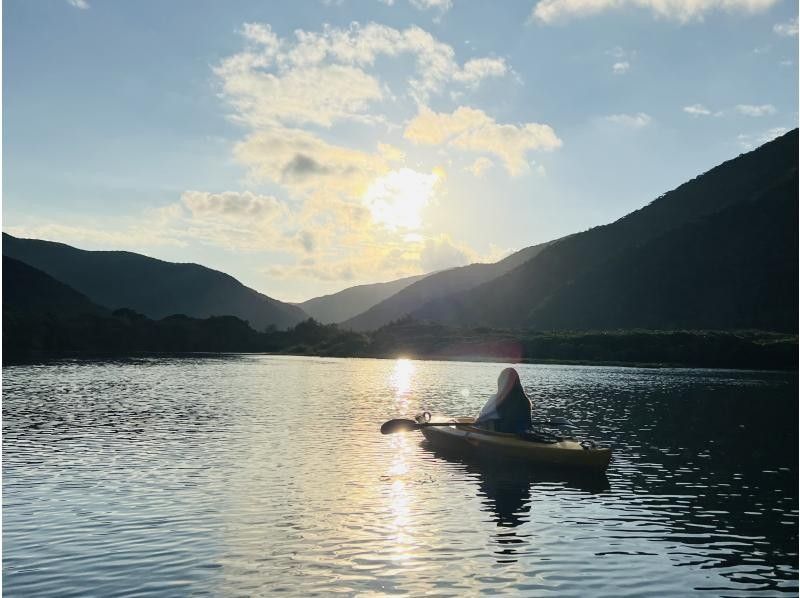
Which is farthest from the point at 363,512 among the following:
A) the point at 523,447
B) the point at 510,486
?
the point at 523,447

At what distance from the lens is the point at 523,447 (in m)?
38.1

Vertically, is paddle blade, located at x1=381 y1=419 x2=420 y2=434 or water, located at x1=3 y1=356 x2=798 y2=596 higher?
paddle blade, located at x1=381 y1=419 x2=420 y2=434

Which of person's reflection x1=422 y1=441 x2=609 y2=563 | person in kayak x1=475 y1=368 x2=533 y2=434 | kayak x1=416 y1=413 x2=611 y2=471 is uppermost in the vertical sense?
person in kayak x1=475 y1=368 x2=533 y2=434

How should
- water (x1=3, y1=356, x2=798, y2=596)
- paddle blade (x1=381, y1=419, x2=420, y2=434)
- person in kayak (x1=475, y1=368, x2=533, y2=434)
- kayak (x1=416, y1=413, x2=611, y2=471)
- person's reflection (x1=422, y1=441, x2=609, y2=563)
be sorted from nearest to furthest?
water (x1=3, y1=356, x2=798, y2=596), person's reflection (x1=422, y1=441, x2=609, y2=563), kayak (x1=416, y1=413, x2=611, y2=471), person in kayak (x1=475, y1=368, x2=533, y2=434), paddle blade (x1=381, y1=419, x2=420, y2=434)

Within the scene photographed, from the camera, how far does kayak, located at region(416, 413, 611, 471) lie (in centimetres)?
3616

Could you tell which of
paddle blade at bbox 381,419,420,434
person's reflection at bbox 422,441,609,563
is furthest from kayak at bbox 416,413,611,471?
paddle blade at bbox 381,419,420,434

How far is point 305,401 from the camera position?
243 ft

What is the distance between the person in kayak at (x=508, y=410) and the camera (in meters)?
40.6

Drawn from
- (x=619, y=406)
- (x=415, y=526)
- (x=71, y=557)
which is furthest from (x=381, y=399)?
→ (x=71, y=557)

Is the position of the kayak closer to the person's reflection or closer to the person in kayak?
the person's reflection

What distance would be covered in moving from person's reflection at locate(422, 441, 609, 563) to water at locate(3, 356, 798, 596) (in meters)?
0.15

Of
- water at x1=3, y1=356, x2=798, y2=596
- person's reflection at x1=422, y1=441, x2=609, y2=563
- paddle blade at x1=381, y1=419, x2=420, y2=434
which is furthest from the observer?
paddle blade at x1=381, y1=419, x2=420, y2=434

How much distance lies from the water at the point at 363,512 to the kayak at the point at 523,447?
93 centimetres

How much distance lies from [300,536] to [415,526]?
4321mm
